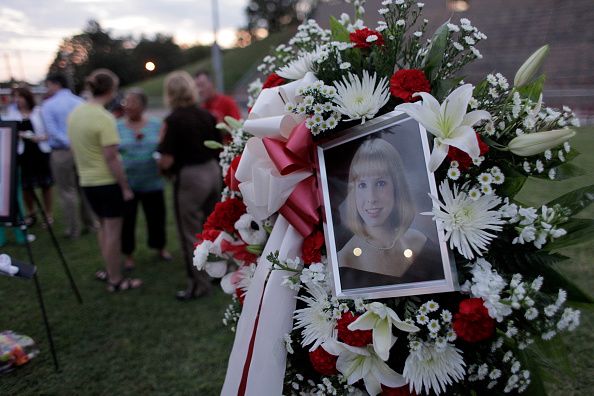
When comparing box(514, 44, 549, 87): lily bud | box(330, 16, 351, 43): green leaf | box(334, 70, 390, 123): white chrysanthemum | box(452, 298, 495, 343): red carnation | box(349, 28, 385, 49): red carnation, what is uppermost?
box(330, 16, 351, 43): green leaf

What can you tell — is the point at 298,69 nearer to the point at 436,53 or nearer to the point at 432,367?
the point at 436,53

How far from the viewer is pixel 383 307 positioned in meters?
1.44

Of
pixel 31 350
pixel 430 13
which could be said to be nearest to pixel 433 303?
pixel 430 13

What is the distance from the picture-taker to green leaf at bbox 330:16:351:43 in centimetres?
184

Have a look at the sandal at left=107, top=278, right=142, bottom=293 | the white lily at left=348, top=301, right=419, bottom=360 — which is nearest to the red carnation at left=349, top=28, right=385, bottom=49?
the white lily at left=348, top=301, right=419, bottom=360

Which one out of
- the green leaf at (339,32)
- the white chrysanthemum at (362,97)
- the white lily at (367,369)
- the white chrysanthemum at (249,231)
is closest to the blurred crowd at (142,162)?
the white chrysanthemum at (249,231)

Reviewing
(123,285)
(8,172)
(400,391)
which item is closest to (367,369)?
(400,391)

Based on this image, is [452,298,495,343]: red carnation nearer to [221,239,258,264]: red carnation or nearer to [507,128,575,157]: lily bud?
[507,128,575,157]: lily bud

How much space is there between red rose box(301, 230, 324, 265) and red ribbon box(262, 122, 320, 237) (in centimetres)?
3

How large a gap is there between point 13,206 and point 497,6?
3272 mm

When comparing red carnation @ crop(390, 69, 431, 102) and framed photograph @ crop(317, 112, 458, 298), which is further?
red carnation @ crop(390, 69, 431, 102)

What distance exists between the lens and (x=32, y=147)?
6.24 metres

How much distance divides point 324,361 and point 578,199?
101 cm

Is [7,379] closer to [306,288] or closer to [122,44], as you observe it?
[306,288]
